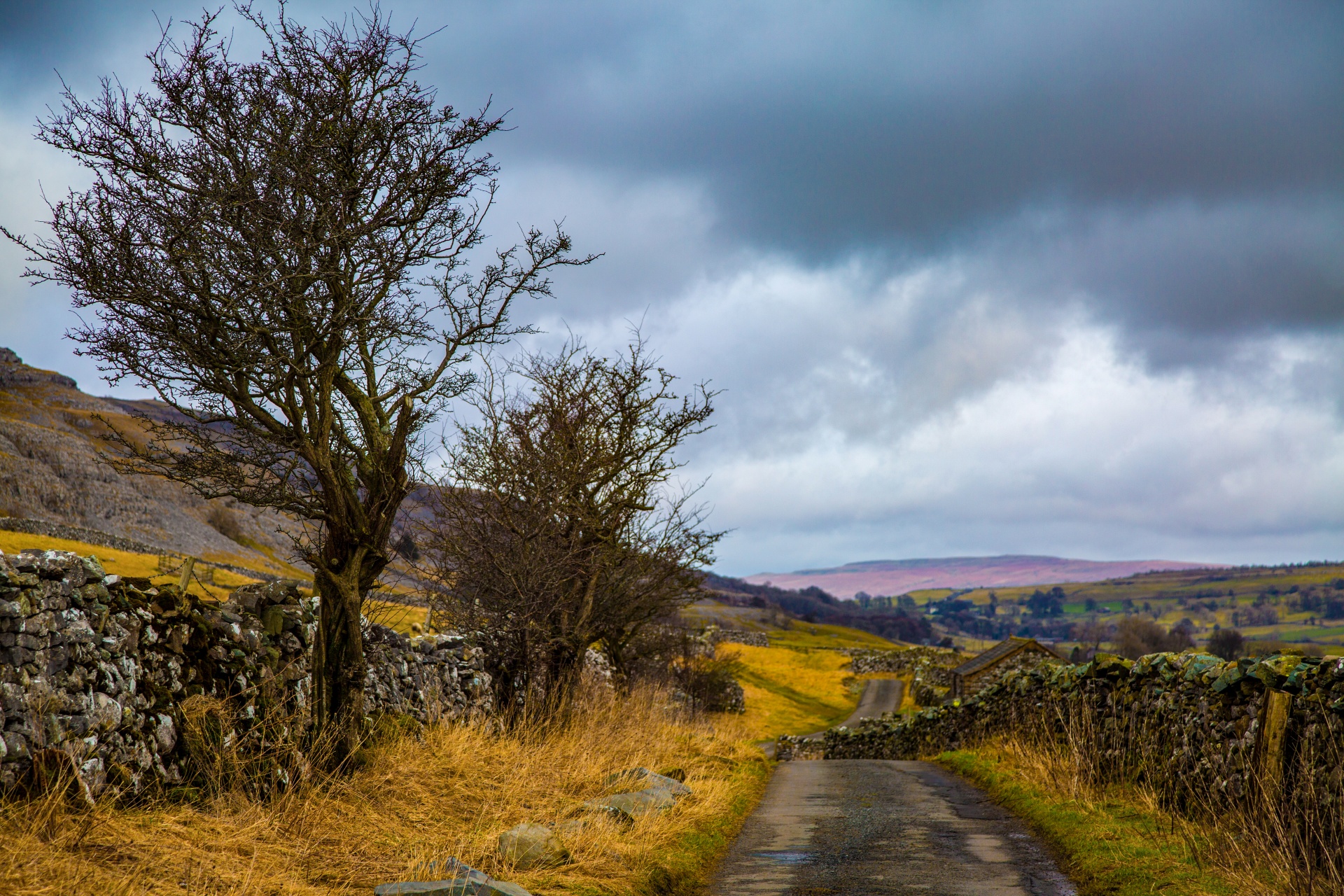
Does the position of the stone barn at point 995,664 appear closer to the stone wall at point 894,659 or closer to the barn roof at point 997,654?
the barn roof at point 997,654

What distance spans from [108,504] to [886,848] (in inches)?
4225

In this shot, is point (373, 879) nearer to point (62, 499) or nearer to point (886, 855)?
point (886, 855)

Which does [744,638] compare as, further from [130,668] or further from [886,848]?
[130,668]

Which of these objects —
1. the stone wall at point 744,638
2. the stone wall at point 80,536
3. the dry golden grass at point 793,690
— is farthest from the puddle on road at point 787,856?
the stone wall at point 744,638

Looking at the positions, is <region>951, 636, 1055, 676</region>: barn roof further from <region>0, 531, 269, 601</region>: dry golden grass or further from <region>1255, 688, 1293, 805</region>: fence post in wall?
<region>1255, 688, 1293, 805</region>: fence post in wall

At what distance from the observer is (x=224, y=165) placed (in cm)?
867

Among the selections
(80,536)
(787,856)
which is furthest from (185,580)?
(80,536)

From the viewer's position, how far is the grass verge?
785cm

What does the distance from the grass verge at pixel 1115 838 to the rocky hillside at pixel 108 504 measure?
7521 centimetres

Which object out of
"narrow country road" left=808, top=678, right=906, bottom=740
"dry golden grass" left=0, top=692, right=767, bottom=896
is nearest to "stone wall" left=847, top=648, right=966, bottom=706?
"narrow country road" left=808, top=678, right=906, bottom=740

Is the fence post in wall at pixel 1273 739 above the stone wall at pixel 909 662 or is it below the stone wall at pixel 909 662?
above

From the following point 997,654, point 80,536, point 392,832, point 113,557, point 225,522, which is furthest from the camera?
point 225,522

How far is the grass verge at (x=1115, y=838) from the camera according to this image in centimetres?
785

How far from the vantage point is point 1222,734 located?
1058cm
